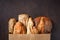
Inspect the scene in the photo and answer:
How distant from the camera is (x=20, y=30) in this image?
107 cm

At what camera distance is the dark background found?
1.26 meters

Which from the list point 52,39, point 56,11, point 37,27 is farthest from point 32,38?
point 56,11

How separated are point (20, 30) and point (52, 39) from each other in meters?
0.35

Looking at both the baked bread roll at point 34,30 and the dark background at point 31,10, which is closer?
the baked bread roll at point 34,30

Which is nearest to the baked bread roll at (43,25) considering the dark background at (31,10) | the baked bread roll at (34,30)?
the baked bread roll at (34,30)

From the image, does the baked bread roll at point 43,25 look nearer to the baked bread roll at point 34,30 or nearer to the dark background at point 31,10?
the baked bread roll at point 34,30

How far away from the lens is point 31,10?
1.28 meters

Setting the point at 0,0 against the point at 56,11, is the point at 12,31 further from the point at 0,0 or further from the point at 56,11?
the point at 56,11

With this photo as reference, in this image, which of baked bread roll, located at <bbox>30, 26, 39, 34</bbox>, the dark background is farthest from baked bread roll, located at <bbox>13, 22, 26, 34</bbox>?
the dark background

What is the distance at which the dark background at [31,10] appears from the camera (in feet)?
4.12

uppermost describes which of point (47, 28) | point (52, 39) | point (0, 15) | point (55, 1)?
point (55, 1)

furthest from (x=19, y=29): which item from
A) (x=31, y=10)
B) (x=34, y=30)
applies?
(x=31, y=10)

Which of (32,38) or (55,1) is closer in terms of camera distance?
(32,38)

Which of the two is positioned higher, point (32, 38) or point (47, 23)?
point (47, 23)
